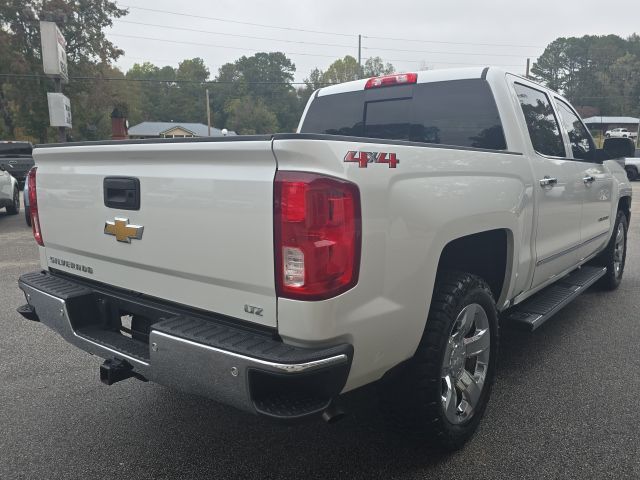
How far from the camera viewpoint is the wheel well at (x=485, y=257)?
2798 mm

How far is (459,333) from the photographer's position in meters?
2.60

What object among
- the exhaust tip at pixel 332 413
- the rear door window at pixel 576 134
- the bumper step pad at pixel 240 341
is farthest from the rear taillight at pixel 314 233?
the rear door window at pixel 576 134

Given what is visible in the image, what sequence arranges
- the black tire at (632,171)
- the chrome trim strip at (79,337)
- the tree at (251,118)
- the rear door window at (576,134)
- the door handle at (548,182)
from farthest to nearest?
the tree at (251,118) → the black tire at (632,171) → the rear door window at (576,134) → the door handle at (548,182) → the chrome trim strip at (79,337)

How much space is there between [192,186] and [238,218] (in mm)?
291

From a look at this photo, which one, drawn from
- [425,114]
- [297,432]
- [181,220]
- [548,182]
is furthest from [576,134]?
[181,220]

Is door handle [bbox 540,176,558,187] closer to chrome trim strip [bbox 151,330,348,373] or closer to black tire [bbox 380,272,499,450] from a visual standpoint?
black tire [bbox 380,272,499,450]

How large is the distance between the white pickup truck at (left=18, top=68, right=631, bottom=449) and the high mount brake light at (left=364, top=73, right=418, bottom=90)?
0.27 metres

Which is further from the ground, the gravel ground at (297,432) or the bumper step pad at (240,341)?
the bumper step pad at (240,341)

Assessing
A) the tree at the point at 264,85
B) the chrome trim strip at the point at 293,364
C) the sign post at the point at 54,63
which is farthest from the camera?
the tree at the point at 264,85

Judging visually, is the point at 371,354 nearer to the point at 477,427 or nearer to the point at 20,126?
the point at 477,427

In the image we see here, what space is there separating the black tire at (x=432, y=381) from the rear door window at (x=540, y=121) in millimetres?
1457

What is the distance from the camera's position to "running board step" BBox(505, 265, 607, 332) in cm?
332

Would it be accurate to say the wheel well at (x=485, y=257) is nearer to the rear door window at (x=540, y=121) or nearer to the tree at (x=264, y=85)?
the rear door window at (x=540, y=121)

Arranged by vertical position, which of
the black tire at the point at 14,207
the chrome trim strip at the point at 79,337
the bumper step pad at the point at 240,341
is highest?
the bumper step pad at the point at 240,341
